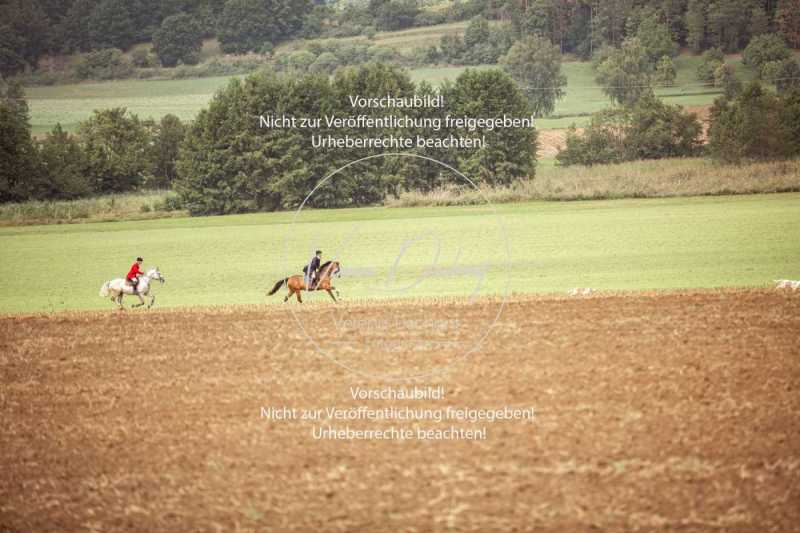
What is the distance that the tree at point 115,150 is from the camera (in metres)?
67.5

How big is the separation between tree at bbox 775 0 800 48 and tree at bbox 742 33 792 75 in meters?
0.80

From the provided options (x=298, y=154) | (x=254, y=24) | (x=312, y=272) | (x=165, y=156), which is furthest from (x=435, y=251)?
(x=254, y=24)

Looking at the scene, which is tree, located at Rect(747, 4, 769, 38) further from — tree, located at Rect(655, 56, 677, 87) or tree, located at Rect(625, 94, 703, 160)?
tree, located at Rect(625, 94, 703, 160)

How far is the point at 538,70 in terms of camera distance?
A: 3743 inches

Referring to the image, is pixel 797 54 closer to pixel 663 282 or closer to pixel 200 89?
pixel 200 89

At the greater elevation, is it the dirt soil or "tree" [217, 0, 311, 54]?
"tree" [217, 0, 311, 54]

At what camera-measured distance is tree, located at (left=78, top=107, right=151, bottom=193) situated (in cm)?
6750

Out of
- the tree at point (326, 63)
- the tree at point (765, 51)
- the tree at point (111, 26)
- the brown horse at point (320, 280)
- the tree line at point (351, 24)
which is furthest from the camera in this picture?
the tree at point (111, 26)

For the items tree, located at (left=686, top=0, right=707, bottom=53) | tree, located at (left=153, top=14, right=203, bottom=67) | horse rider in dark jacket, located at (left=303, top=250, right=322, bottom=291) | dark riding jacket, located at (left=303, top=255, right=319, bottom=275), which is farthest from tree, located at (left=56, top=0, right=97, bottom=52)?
dark riding jacket, located at (left=303, top=255, right=319, bottom=275)

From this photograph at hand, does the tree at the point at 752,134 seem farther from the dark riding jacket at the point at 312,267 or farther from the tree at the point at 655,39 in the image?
the dark riding jacket at the point at 312,267

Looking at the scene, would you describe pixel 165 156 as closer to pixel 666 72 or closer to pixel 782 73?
pixel 666 72

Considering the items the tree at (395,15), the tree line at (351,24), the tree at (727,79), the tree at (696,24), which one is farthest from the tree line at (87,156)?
the tree at (696,24)

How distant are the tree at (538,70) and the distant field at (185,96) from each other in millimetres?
1283

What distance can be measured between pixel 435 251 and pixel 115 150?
50.5 m
